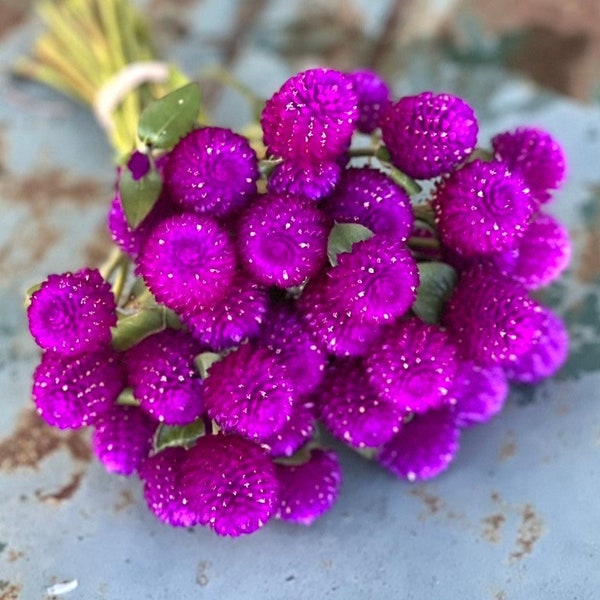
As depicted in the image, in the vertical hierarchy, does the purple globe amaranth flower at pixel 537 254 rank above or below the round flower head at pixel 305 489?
above

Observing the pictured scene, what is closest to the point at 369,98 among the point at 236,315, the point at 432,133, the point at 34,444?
the point at 432,133

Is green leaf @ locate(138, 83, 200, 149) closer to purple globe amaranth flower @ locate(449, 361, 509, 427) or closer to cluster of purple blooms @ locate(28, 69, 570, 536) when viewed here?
cluster of purple blooms @ locate(28, 69, 570, 536)

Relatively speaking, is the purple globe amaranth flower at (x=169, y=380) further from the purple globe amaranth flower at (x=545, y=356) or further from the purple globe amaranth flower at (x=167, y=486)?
the purple globe amaranth flower at (x=545, y=356)

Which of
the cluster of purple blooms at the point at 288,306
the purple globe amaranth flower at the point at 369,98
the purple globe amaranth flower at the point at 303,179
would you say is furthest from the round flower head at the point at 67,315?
the purple globe amaranth flower at the point at 369,98

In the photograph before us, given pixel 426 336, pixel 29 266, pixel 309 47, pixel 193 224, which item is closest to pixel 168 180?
pixel 193 224

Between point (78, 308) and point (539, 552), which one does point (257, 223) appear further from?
point (539, 552)
